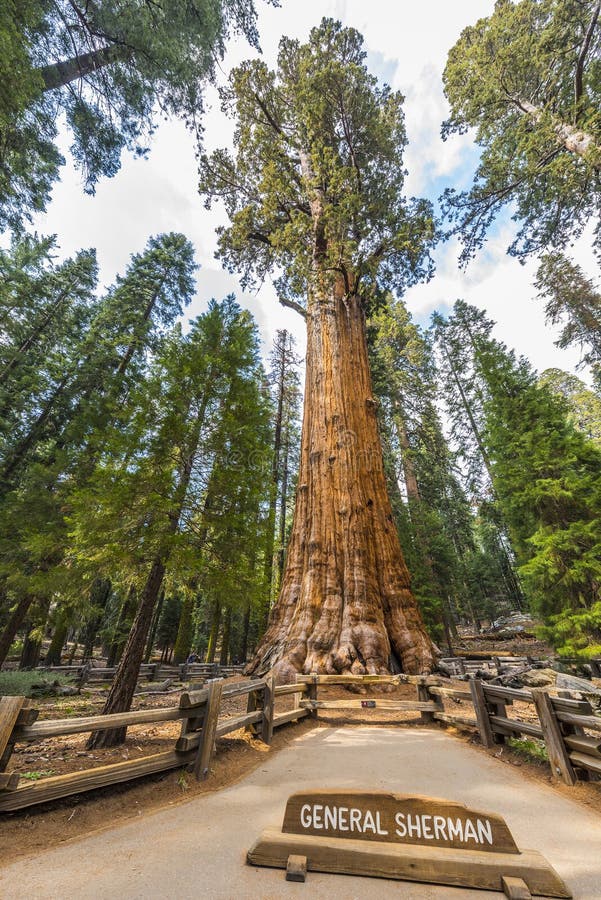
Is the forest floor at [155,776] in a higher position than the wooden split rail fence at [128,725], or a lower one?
lower

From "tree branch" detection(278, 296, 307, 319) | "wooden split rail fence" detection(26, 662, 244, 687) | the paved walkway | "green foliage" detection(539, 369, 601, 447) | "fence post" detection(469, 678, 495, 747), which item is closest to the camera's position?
the paved walkway

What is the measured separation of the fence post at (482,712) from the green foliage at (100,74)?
452 inches

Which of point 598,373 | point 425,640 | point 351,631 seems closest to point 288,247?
point 351,631

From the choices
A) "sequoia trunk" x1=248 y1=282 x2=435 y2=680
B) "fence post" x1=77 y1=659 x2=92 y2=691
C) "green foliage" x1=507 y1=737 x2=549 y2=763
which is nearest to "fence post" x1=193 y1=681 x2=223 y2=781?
"sequoia trunk" x1=248 y1=282 x2=435 y2=680

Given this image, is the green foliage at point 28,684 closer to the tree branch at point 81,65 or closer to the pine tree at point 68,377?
the pine tree at point 68,377

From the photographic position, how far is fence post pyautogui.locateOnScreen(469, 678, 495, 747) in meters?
4.77

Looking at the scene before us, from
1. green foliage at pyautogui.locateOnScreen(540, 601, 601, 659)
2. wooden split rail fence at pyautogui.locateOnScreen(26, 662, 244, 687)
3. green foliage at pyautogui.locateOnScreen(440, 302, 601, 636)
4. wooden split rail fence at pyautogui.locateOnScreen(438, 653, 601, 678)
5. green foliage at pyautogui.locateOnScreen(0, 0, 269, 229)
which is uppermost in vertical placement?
green foliage at pyautogui.locateOnScreen(0, 0, 269, 229)

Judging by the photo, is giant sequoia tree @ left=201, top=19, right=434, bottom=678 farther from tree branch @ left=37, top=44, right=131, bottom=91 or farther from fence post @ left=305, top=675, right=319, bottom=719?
tree branch @ left=37, top=44, right=131, bottom=91

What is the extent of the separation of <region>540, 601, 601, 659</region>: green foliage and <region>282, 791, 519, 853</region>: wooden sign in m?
11.5

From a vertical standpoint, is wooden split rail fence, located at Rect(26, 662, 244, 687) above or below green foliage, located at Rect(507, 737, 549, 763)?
above

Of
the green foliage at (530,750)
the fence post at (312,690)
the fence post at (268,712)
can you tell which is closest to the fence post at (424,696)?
the green foliage at (530,750)

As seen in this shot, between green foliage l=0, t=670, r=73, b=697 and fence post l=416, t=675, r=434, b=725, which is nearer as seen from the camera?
fence post l=416, t=675, r=434, b=725

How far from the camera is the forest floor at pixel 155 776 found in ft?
8.59

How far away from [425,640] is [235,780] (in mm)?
5802
